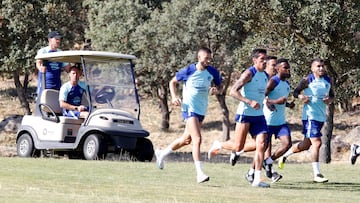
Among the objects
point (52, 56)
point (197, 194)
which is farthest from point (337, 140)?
point (197, 194)

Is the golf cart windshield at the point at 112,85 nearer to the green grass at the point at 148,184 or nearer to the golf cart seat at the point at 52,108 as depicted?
the golf cart seat at the point at 52,108

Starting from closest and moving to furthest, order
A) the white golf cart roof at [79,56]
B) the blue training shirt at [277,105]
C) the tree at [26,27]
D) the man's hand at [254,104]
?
the man's hand at [254,104], the blue training shirt at [277,105], the white golf cart roof at [79,56], the tree at [26,27]

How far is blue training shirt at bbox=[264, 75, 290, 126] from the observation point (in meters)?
14.5

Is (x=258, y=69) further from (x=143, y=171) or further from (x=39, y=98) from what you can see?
(x=39, y=98)

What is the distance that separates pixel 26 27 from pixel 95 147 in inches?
951

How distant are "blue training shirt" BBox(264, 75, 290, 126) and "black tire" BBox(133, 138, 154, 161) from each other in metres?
6.08

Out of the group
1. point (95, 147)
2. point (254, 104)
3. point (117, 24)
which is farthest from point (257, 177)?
point (117, 24)

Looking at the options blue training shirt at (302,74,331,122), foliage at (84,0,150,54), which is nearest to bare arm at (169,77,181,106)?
blue training shirt at (302,74,331,122)

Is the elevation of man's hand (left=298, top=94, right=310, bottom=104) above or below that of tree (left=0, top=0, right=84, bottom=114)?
below

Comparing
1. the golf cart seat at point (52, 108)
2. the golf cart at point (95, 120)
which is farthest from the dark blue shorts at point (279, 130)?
the golf cart seat at point (52, 108)

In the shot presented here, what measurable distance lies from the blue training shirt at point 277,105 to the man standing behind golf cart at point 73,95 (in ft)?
21.1

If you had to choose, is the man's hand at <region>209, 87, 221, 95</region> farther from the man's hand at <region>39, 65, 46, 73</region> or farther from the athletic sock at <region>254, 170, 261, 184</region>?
the man's hand at <region>39, 65, 46, 73</region>

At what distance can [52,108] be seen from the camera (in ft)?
67.3

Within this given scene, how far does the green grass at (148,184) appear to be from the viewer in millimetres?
11102
